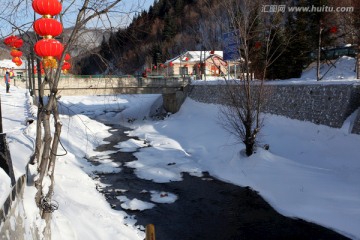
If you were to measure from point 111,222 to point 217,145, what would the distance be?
10.1 m

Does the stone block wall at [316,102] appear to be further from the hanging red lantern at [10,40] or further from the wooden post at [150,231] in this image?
the hanging red lantern at [10,40]

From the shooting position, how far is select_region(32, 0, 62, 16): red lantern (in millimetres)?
4684

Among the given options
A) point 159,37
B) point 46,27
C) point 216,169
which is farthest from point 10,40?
point 159,37

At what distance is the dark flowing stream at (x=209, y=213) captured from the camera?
8688 millimetres

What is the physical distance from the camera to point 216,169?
14.6 m

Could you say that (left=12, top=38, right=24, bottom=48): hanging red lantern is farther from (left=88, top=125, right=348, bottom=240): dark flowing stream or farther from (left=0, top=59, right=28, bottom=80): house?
(left=0, top=59, right=28, bottom=80): house

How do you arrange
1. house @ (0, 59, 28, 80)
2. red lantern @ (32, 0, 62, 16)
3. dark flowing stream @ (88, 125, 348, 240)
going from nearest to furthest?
1. red lantern @ (32, 0, 62, 16)
2. dark flowing stream @ (88, 125, 348, 240)
3. house @ (0, 59, 28, 80)

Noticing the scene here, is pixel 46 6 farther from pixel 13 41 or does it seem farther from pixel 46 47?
pixel 13 41

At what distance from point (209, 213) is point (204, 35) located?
2704 centimetres

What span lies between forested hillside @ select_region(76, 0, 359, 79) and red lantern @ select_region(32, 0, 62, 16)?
5.15 feet

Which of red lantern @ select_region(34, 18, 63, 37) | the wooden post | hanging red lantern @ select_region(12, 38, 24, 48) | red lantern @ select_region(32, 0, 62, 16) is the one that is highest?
red lantern @ select_region(32, 0, 62, 16)

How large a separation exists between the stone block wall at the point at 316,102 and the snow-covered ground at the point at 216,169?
0.41m

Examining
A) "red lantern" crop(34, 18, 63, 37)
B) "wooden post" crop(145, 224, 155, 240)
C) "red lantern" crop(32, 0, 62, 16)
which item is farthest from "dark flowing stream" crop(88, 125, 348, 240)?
"red lantern" crop(32, 0, 62, 16)

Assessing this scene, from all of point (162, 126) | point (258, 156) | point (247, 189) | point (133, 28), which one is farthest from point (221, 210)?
point (162, 126)
